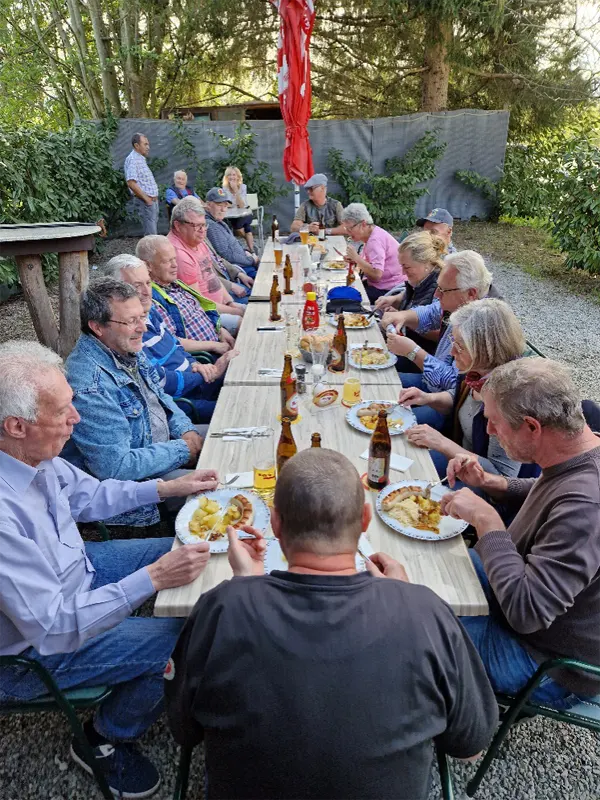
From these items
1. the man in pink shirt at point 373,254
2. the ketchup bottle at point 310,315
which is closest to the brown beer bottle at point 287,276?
the man in pink shirt at point 373,254

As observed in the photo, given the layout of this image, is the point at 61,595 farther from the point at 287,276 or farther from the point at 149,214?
the point at 149,214

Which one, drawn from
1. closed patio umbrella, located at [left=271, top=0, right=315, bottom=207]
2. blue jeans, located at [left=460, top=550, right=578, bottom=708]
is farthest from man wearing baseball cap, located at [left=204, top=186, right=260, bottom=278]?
blue jeans, located at [left=460, top=550, right=578, bottom=708]

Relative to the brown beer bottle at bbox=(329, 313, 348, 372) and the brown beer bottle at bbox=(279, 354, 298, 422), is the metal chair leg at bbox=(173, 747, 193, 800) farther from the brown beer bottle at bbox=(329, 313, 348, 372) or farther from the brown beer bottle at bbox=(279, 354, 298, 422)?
the brown beer bottle at bbox=(329, 313, 348, 372)

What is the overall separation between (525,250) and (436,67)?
4.93 meters

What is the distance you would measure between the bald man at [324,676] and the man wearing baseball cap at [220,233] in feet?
17.8

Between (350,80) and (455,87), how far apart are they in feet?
7.88

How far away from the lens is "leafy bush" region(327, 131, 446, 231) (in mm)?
10797

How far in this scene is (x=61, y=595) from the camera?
60.4 inches

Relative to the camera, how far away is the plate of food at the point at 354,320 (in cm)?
366

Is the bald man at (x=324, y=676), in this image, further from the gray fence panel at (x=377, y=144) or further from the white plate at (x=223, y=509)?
the gray fence panel at (x=377, y=144)

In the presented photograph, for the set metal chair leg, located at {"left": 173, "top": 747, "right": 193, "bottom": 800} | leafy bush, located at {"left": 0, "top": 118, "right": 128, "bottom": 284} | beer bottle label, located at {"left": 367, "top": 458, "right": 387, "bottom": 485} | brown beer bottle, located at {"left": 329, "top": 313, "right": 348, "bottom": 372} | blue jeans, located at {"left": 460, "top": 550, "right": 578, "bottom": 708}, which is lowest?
metal chair leg, located at {"left": 173, "top": 747, "right": 193, "bottom": 800}

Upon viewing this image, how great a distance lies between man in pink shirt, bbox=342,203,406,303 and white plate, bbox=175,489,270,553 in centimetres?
371

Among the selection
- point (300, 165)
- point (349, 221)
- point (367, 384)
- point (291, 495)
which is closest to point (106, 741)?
point (291, 495)

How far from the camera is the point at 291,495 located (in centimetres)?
112
